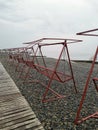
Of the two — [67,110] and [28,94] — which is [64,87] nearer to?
[28,94]

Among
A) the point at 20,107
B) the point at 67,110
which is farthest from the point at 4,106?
the point at 67,110

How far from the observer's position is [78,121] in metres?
4.60

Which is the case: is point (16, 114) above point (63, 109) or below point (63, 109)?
above

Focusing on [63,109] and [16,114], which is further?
[63,109]

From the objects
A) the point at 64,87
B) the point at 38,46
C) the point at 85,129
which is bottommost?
the point at 64,87

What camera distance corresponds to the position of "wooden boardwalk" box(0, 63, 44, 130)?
439cm

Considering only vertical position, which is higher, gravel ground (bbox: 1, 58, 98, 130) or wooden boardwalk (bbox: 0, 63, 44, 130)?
wooden boardwalk (bbox: 0, 63, 44, 130)

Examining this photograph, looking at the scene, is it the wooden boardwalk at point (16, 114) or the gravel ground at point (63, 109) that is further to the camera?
the gravel ground at point (63, 109)

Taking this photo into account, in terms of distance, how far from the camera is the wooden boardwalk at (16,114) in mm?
4391

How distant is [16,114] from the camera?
199 inches

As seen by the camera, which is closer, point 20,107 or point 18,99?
point 20,107

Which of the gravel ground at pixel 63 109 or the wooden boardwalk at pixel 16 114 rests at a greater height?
the wooden boardwalk at pixel 16 114

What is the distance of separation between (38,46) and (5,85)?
2337 millimetres

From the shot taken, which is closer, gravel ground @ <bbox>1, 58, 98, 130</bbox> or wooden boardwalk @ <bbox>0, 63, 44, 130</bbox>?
wooden boardwalk @ <bbox>0, 63, 44, 130</bbox>
